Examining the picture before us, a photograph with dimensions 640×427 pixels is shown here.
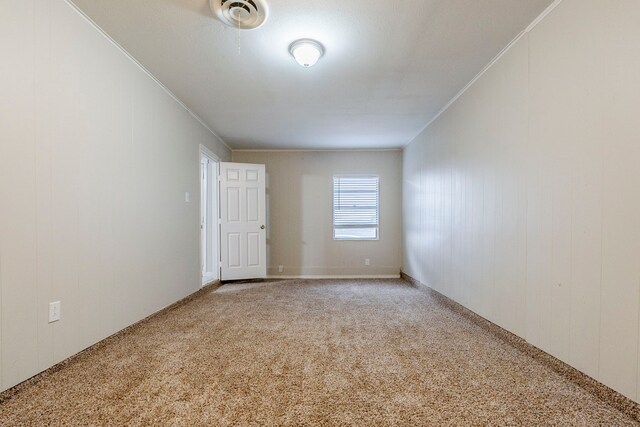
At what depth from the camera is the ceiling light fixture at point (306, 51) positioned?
2.44m

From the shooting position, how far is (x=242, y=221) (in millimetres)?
5496

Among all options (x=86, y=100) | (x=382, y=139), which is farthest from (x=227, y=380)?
(x=382, y=139)

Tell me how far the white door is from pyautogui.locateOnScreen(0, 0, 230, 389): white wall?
2034mm

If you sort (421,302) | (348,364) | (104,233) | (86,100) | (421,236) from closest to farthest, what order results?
(348,364)
(86,100)
(104,233)
(421,302)
(421,236)

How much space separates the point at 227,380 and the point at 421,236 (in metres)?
3.70

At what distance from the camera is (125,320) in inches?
104

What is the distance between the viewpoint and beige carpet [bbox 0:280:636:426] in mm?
1491

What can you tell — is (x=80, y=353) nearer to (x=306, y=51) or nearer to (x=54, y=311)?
(x=54, y=311)

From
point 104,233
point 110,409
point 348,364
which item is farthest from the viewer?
point 104,233

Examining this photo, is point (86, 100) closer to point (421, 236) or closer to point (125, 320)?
point (125, 320)

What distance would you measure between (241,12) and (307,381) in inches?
95.0

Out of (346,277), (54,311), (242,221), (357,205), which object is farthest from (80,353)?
(357,205)

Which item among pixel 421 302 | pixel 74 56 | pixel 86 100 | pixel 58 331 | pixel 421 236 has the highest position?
pixel 74 56

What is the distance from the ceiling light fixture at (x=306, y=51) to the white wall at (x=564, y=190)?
5.05ft
